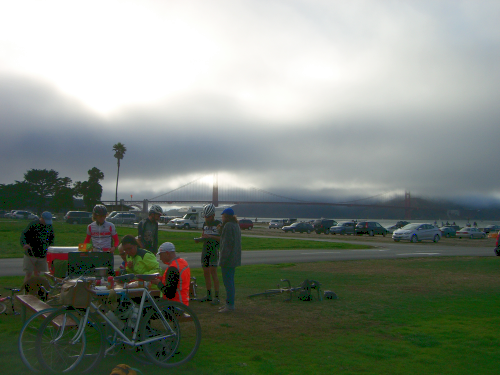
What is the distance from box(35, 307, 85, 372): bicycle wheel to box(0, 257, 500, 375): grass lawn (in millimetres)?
306

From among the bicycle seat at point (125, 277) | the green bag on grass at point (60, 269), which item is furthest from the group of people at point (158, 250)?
the green bag on grass at point (60, 269)

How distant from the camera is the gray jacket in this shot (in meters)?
7.66

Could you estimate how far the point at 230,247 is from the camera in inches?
303

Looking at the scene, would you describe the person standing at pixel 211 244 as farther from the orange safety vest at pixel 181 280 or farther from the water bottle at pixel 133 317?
the water bottle at pixel 133 317

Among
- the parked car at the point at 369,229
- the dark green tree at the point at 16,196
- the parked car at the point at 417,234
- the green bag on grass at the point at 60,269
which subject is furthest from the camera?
the dark green tree at the point at 16,196

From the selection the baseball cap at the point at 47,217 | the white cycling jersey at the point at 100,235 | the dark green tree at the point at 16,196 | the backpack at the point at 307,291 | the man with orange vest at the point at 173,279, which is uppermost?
the dark green tree at the point at 16,196

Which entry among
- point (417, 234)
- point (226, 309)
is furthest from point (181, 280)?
point (417, 234)

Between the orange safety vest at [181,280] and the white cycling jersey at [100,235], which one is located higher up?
the white cycling jersey at [100,235]

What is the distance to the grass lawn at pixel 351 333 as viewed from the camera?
16.2 feet

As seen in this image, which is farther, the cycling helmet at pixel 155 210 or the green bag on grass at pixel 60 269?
the cycling helmet at pixel 155 210

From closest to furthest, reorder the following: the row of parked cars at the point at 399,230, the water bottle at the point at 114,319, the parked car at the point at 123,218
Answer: the water bottle at the point at 114,319 < the row of parked cars at the point at 399,230 < the parked car at the point at 123,218

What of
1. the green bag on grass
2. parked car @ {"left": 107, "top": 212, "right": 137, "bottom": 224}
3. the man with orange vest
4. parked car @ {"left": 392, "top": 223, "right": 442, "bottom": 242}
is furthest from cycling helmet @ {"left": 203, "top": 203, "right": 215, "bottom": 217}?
parked car @ {"left": 107, "top": 212, "right": 137, "bottom": 224}

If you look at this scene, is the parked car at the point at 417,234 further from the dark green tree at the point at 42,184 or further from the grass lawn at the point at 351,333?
the dark green tree at the point at 42,184

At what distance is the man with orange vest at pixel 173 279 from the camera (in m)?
5.47
